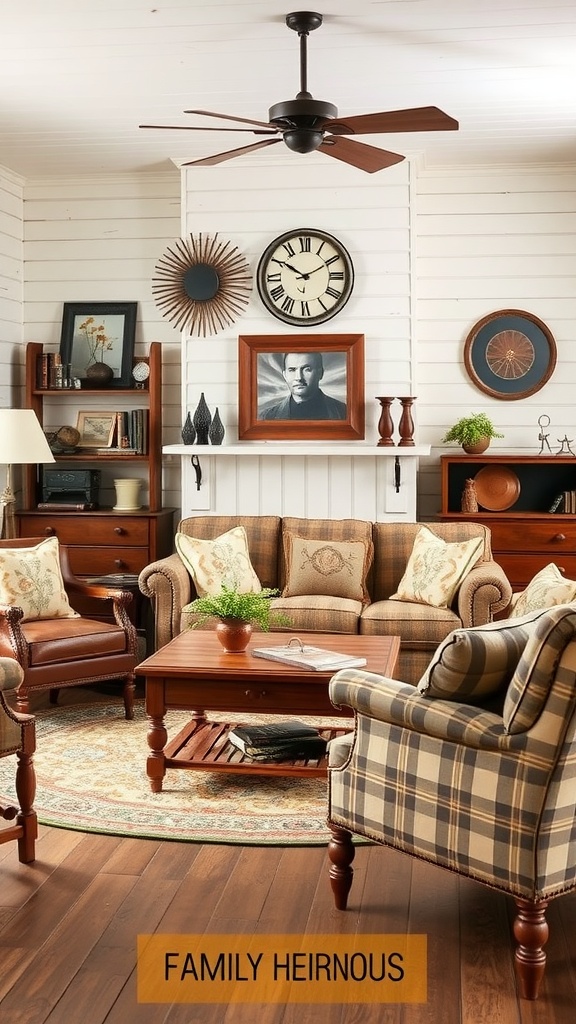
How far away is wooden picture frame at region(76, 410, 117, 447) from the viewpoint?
659 cm

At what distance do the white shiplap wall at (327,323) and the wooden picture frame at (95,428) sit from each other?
2.05 ft

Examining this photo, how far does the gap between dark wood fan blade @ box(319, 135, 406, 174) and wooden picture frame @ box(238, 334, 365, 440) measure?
73.9 inches

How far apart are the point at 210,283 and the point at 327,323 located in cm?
75

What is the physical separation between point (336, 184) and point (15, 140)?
183 centimetres

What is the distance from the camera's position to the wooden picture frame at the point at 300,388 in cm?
618

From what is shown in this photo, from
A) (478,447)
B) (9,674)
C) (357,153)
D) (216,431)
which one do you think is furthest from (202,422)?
(9,674)

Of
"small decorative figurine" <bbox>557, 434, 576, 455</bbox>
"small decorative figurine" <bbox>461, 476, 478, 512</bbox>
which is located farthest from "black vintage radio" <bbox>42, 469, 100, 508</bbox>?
"small decorative figurine" <bbox>557, 434, 576, 455</bbox>

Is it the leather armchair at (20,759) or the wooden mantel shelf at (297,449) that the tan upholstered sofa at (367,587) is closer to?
the wooden mantel shelf at (297,449)

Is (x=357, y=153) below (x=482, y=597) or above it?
above

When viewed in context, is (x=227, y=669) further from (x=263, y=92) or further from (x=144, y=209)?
(x=144, y=209)

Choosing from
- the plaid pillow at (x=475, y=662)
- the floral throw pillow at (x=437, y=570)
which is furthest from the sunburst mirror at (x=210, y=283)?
the plaid pillow at (x=475, y=662)

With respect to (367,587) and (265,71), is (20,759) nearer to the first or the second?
(367,587)

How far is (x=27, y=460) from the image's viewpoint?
5.37m

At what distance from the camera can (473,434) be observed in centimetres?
609
